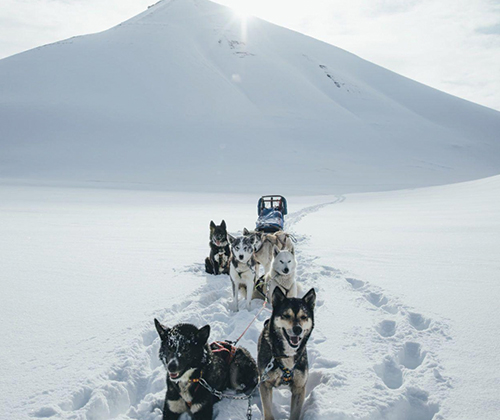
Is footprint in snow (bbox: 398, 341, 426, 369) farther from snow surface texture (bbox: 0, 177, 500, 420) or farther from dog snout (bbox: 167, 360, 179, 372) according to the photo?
dog snout (bbox: 167, 360, 179, 372)

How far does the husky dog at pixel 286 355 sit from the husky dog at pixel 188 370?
0.48 metres

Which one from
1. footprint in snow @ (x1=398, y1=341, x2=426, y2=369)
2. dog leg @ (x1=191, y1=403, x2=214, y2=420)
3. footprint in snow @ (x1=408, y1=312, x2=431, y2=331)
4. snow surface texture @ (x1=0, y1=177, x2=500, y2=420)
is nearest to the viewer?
dog leg @ (x1=191, y1=403, x2=214, y2=420)

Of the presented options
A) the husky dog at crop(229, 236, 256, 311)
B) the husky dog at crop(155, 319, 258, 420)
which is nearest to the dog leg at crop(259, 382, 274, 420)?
the husky dog at crop(155, 319, 258, 420)

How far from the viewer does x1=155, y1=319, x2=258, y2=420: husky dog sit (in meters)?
2.77

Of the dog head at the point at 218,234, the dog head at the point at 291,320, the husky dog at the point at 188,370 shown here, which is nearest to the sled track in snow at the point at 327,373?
the husky dog at the point at 188,370

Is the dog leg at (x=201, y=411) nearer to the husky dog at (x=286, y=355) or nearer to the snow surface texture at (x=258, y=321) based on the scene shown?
the snow surface texture at (x=258, y=321)

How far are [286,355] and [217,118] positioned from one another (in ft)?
170

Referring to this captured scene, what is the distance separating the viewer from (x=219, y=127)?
50156 mm

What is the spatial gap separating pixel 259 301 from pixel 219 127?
4645cm

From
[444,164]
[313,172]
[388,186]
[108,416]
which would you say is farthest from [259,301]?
[444,164]

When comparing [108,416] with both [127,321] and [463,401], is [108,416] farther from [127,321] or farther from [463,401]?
[463,401]

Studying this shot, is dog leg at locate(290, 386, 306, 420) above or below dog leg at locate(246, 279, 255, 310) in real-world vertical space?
below

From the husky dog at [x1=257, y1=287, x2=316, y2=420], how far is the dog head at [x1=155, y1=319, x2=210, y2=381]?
631 millimetres

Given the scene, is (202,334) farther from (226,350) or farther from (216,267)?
(216,267)
